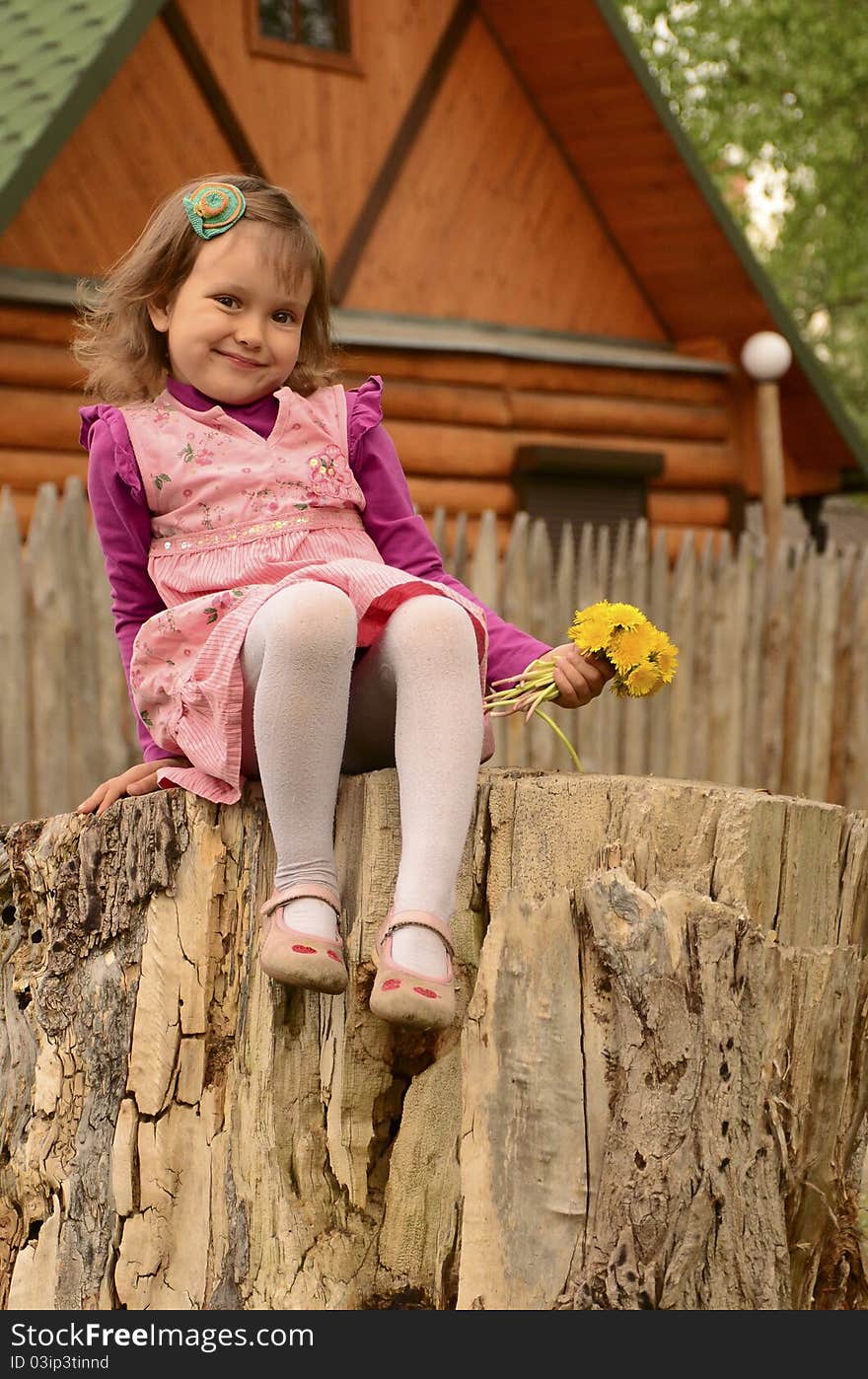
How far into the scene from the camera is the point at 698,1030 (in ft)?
8.57

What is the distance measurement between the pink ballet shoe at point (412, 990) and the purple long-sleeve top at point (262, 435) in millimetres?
683

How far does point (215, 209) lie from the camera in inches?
126

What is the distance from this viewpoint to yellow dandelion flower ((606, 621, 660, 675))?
2.97 meters

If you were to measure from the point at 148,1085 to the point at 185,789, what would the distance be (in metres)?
0.54

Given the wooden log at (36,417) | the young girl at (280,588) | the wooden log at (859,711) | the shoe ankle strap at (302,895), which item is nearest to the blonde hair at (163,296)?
the young girl at (280,588)

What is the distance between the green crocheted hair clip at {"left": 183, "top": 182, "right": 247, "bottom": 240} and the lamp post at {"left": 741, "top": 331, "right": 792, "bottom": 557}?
25.7 feet

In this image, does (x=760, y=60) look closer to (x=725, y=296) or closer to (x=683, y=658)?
(x=725, y=296)

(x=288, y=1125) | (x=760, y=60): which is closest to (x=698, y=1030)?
(x=288, y=1125)

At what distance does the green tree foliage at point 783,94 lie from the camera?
55.2 ft

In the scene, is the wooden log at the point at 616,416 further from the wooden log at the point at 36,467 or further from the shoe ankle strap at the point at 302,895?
the shoe ankle strap at the point at 302,895

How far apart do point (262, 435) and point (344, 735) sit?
29.7 inches

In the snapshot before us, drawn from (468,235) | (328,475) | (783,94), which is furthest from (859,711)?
(783,94)

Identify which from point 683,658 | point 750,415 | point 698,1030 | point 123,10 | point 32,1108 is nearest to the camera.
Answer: point 698,1030

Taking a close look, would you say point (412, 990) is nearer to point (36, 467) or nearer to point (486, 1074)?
point (486, 1074)
